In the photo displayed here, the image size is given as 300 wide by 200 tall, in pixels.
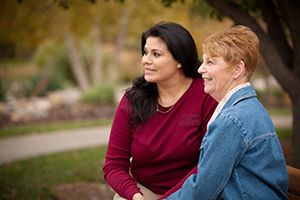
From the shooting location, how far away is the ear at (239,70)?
2457 millimetres

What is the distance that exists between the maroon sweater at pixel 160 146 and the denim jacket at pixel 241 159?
2.36 ft

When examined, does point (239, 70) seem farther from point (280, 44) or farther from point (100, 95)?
point (100, 95)

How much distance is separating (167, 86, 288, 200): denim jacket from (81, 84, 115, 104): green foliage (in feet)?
38.6

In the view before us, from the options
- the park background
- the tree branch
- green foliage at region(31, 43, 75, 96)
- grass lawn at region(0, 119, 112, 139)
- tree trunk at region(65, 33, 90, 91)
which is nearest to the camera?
the tree branch

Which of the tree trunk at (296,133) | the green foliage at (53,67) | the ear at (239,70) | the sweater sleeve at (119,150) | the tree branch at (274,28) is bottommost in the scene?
the green foliage at (53,67)

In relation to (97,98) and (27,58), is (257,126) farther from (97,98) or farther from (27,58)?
(27,58)

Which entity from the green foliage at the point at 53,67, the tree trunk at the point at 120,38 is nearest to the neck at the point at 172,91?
the tree trunk at the point at 120,38

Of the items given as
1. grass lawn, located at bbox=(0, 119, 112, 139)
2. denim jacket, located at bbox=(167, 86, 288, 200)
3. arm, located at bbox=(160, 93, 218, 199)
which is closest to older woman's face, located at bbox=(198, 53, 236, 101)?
denim jacket, located at bbox=(167, 86, 288, 200)

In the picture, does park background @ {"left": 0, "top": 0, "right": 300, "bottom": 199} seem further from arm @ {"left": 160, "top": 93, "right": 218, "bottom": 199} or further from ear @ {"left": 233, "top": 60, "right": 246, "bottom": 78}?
ear @ {"left": 233, "top": 60, "right": 246, "bottom": 78}

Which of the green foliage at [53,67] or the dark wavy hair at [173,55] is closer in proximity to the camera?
the dark wavy hair at [173,55]

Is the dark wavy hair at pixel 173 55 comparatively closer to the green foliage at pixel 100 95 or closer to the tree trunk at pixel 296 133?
the tree trunk at pixel 296 133

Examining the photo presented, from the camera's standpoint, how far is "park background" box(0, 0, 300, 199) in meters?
6.30

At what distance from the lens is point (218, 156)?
2287 millimetres

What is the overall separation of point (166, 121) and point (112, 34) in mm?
13352
